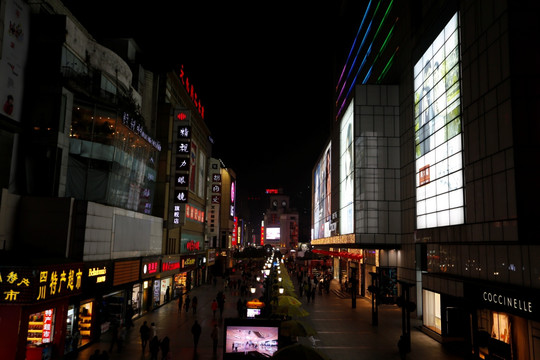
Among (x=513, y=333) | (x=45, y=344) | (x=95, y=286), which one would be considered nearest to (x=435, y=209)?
(x=513, y=333)

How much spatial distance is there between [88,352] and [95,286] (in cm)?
318

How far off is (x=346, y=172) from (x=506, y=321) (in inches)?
1292

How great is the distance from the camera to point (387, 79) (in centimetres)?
4219

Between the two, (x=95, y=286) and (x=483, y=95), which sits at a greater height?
(x=483, y=95)

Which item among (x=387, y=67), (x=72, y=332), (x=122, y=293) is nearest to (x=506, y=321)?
(x=72, y=332)

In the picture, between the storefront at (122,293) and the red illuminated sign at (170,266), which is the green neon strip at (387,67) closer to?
the red illuminated sign at (170,266)

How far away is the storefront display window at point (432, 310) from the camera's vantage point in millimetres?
25094

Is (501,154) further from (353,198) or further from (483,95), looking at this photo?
(353,198)

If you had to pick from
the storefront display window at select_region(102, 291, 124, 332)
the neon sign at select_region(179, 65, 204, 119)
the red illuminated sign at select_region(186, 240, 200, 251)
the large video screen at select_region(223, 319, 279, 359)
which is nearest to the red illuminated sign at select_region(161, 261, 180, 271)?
the red illuminated sign at select_region(186, 240, 200, 251)

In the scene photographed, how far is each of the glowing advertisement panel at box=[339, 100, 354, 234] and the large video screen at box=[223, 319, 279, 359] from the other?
30786mm

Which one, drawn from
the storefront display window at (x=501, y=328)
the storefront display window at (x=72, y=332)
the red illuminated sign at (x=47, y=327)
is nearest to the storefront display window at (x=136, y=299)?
the storefront display window at (x=72, y=332)

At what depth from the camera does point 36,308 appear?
16781 millimetres

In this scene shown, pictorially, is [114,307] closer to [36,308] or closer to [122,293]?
[122,293]

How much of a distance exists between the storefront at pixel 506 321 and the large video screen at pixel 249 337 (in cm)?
838
